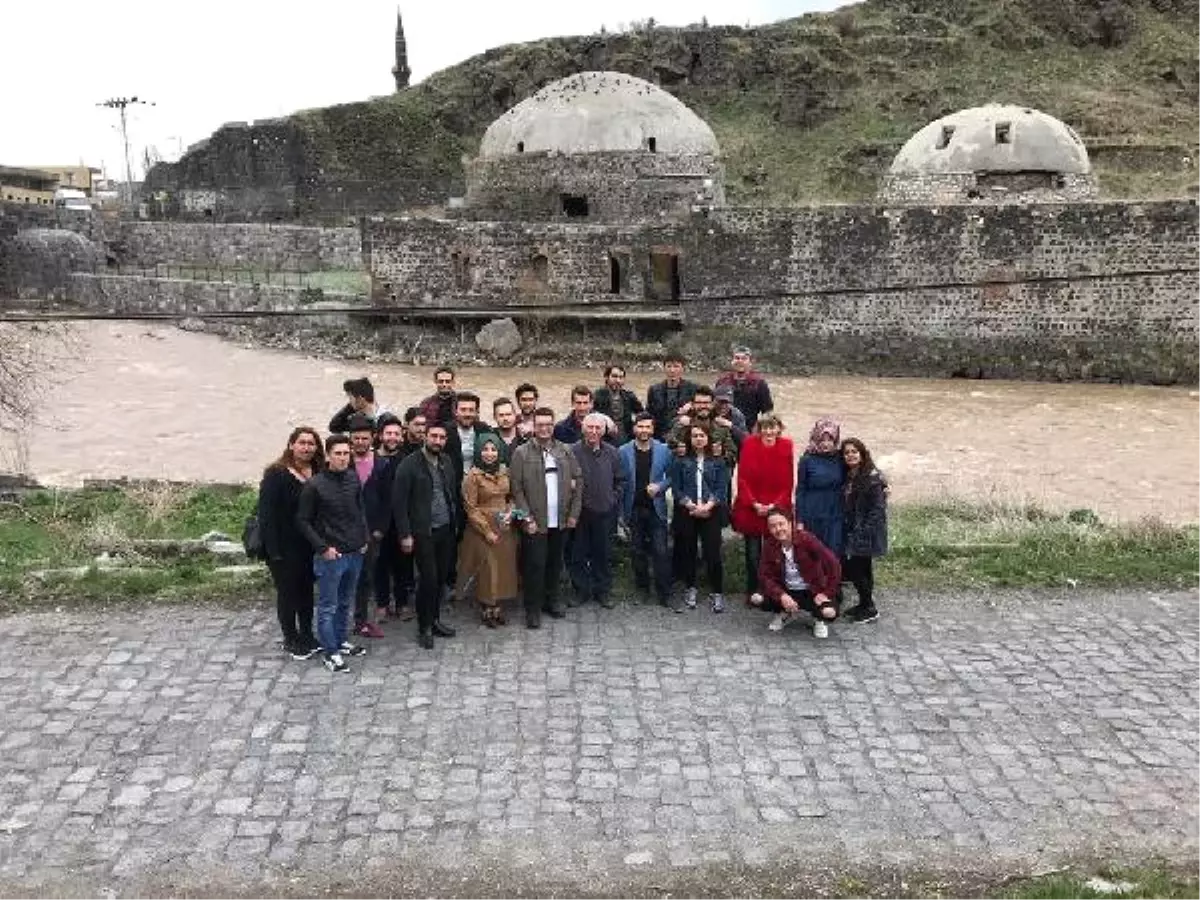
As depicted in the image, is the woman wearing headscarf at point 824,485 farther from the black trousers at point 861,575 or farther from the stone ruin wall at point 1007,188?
the stone ruin wall at point 1007,188

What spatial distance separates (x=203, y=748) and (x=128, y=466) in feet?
37.6

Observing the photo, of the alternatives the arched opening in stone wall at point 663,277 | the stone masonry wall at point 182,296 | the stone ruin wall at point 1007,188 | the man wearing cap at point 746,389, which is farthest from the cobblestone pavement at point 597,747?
the stone masonry wall at point 182,296

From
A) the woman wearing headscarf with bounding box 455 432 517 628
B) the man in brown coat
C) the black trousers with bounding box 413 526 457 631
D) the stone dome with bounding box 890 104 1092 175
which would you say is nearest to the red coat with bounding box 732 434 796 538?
the man in brown coat

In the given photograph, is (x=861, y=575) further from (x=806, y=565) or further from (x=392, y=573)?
Answer: (x=392, y=573)

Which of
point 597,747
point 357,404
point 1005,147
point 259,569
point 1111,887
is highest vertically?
point 1005,147

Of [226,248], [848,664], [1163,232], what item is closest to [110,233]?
[226,248]

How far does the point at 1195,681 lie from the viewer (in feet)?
20.2

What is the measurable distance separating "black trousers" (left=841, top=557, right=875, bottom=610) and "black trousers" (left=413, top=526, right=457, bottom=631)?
242 centimetres

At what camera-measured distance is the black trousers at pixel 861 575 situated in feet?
22.7

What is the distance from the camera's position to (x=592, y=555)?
23.9 feet

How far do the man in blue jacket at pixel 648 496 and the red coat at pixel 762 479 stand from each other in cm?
48

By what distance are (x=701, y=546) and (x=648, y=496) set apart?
54 centimetres

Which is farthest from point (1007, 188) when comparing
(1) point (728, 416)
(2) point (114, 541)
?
(2) point (114, 541)

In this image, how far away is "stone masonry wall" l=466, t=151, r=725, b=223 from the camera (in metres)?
26.9
